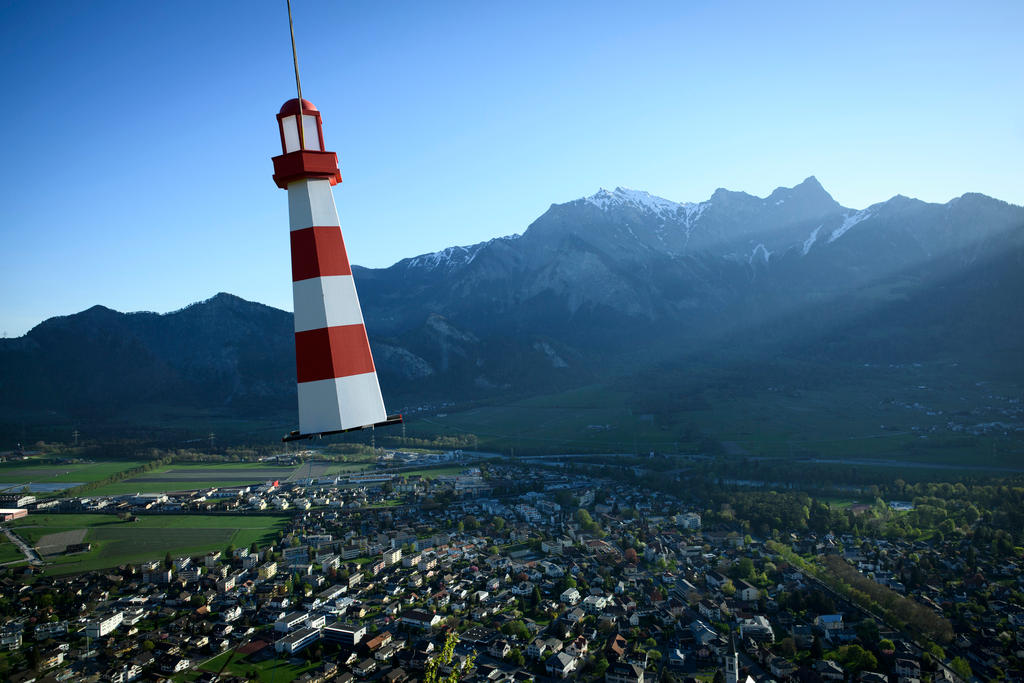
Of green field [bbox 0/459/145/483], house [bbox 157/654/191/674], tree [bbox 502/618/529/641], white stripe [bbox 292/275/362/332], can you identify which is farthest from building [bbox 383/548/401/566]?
green field [bbox 0/459/145/483]

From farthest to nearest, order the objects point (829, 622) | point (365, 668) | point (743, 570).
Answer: point (743, 570) < point (829, 622) < point (365, 668)

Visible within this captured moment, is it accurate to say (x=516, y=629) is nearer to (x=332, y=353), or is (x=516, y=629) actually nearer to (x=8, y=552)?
(x=332, y=353)

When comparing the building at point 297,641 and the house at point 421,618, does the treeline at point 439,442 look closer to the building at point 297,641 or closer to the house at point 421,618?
the house at point 421,618

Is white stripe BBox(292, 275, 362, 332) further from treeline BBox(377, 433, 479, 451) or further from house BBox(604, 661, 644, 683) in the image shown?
treeline BBox(377, 433, 479, 451)

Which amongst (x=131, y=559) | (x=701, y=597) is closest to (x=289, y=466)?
(x=131, y=559)

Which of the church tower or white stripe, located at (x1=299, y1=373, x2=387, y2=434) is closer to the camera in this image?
white stripe, located at (x1=299, y1=373, x2=387, y2=434)

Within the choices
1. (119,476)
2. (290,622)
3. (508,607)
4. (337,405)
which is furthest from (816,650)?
(119,476)

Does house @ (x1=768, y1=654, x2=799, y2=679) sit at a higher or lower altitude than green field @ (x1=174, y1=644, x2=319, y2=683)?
lower
